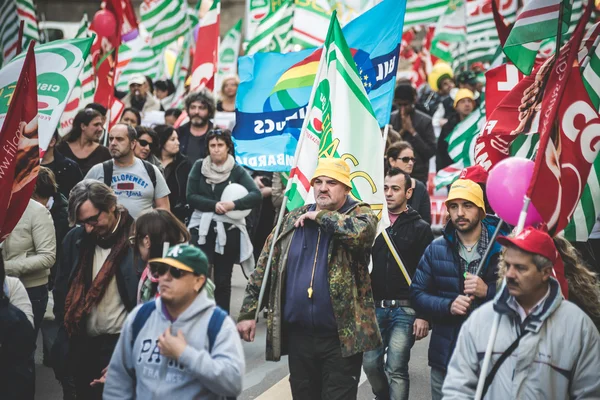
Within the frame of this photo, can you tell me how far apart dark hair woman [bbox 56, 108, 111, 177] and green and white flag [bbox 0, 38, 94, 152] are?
6.79ft

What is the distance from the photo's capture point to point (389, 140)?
1025 cm

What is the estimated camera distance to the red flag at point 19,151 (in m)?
5.96

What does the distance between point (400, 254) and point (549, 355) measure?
2864mm

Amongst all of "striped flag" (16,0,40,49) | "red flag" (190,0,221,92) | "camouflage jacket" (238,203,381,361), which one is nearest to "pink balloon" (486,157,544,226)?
"camouflage jacket" (238,203,381,361)

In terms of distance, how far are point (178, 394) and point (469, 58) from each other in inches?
524

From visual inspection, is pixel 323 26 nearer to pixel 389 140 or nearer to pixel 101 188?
pixel 389 140

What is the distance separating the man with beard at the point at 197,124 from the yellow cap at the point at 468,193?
18.6ft

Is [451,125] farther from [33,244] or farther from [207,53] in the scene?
[33,244]

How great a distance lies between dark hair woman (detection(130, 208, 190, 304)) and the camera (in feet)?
17.5

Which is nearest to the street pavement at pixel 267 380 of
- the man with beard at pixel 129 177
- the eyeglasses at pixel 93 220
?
the man with beard at pixel 129 177

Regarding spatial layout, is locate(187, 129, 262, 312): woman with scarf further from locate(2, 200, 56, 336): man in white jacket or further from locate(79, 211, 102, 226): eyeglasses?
locate(79, 211, 102, 226): eyeglasses

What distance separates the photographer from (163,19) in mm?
16469

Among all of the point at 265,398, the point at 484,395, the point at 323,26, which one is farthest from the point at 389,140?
the point at 484,395

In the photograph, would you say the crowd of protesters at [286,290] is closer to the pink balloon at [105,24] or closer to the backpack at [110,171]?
the backpack at [110,171]
